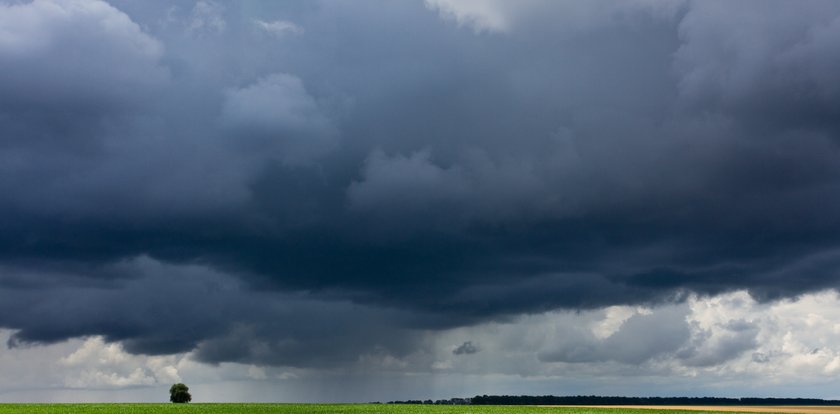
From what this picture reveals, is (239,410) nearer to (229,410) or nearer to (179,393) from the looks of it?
(229,410)

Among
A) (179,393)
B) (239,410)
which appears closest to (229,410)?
(239,410)

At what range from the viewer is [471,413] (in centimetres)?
7944

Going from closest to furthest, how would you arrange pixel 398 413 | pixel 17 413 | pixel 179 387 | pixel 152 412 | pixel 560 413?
pixel 17 413 < pixel 152 412 < pixel 398 413 < pixel 560 413 < pixel 179 387

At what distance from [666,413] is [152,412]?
5995 centimetres

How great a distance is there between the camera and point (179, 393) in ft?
388

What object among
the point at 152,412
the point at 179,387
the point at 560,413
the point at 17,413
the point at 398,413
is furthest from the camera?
the point at 179,387

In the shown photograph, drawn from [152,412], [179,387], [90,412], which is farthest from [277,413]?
[179,387]

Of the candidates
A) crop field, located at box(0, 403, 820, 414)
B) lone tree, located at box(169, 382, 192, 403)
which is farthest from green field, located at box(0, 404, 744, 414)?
lone tree, located at box(169, 382, 192, 403)

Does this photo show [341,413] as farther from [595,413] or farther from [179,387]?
[179,387]

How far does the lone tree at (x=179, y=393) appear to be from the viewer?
388ft

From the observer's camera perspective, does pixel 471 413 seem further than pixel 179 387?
No

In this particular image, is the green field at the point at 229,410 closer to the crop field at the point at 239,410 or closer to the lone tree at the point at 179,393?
the crop field at the point at 239,410

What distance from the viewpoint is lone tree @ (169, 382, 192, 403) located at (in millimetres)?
118156

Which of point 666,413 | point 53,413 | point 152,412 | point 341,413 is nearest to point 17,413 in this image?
point 53,413
